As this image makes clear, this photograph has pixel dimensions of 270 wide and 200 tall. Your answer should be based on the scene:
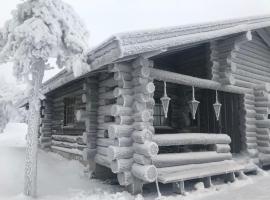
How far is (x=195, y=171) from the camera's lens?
303 inches

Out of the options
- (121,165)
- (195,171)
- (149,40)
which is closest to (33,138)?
(121,165)

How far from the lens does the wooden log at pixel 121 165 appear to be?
22.4 feet

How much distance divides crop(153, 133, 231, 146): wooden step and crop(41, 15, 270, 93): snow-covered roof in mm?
2220

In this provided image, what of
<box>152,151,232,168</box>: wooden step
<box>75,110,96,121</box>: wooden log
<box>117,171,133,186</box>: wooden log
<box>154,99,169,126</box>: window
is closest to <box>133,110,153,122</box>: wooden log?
<box>152,151,232,168</box>: wooden step

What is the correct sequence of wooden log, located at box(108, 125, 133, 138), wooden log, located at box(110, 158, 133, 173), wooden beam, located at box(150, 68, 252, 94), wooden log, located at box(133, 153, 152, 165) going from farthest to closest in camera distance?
wooden beam, located at box(150, 68, 252, 94), wooden log, located at box(108, 125, 133, 138), wooden log, located at box(110, 158, 133, 173), wooden log, located at box(133, 153, 152, 165)

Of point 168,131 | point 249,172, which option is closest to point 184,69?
point 168,131

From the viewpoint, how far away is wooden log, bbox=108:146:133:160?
685 centimetres

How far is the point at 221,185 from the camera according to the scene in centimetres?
834

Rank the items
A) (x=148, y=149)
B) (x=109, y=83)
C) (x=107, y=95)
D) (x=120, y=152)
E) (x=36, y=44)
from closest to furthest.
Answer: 1. (x=36, y=44)
2. (x=148, y=149)
3. (x=120, y=152)
4. (x=109, y=83)
5. (x=107, y=95)

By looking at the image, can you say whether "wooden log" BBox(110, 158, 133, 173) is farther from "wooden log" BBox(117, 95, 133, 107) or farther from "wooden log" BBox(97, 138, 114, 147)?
"wooden log" BBox(117, 95, 133, 107)

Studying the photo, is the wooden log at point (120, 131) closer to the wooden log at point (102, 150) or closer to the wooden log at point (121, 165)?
the wooden log at point (121, 165)

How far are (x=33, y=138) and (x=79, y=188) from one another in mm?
1925

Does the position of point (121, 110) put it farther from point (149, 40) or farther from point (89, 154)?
point (89, 154)

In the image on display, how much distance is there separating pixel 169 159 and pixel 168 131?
4.26 metres
